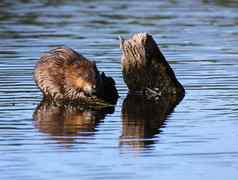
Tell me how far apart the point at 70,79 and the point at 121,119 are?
58.0 inches

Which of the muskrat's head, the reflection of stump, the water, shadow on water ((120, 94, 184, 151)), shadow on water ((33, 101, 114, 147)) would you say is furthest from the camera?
Result: the reflection of stump

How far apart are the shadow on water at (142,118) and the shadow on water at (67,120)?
34cm

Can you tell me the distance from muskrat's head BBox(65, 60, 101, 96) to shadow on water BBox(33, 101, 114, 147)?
0.85 ft

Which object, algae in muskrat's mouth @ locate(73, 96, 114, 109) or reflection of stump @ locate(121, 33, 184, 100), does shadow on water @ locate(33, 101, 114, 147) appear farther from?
reflection of stump @ locate(121, 33, 184, 100)

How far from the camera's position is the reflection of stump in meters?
16.6

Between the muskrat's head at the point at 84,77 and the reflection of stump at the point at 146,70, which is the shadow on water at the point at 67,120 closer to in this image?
the muskrat's head at the point at 84,77

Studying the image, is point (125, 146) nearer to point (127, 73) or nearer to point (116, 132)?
point (116, 132)

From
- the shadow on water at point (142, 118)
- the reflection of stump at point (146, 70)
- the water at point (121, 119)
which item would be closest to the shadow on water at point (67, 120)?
the water at point (121, 119)

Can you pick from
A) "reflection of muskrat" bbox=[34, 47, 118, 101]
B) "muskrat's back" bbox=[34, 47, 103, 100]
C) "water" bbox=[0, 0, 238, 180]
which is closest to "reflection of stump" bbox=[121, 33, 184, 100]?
"water" bbox=[0, 0, 238, 180]

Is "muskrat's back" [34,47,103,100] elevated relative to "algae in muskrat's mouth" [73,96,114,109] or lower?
elevated

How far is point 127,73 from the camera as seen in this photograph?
1656cm

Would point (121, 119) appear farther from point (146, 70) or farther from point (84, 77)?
point (146, 70)

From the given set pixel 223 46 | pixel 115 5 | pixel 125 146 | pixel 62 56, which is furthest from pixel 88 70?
pixel 115 5

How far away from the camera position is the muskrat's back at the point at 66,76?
1523 centimetres
